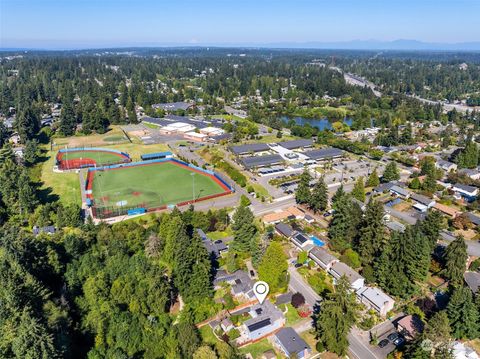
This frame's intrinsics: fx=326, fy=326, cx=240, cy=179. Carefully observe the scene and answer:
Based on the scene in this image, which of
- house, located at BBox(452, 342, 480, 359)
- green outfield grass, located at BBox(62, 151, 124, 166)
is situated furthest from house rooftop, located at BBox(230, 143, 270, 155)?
house, located at BBox(452, 342, 480, 359)

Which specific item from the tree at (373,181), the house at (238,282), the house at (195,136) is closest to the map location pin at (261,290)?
the house at (238,282)

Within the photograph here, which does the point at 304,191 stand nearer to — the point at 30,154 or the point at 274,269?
the point at 274,269

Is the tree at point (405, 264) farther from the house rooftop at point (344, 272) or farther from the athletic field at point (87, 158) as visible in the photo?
the athletic field at point (87, 158)

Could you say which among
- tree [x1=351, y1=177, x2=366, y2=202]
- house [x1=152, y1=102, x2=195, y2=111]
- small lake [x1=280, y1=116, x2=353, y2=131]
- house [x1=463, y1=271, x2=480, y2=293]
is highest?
house [x1=152, y1=102, x2=195, y2=111]

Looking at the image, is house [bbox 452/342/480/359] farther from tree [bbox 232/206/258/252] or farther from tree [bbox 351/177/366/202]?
tree [bbox 351/177/366/202]

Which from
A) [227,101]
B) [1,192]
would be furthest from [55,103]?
[1,192]

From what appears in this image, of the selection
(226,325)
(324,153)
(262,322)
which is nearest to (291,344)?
(262,322)
